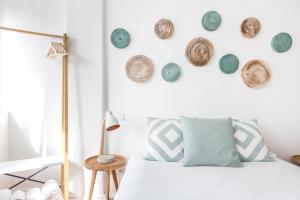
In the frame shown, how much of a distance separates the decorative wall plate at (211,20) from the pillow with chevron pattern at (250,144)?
1.05m

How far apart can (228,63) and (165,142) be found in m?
1.13

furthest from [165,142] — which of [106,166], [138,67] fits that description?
[138,67]

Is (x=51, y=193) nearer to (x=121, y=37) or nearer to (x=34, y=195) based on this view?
(x=34, y=195)

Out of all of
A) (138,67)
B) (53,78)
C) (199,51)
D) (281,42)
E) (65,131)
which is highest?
(281,42)

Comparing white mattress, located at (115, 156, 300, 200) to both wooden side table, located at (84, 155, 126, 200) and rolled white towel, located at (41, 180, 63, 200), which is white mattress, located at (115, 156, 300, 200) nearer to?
wooden side table, located at (84, 155, 126, 200)

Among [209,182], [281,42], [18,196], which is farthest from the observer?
[281,42]

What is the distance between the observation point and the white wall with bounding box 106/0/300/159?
258 cm

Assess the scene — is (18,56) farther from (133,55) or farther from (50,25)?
(133,55)

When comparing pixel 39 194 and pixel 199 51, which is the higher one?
pixel 199 51

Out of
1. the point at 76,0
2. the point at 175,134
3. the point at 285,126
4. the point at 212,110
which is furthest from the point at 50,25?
the point at 285,126

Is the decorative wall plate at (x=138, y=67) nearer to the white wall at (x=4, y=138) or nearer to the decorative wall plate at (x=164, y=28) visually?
the decorative wall plate at (x=164, y=28)

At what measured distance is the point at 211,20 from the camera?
2555 millimetres

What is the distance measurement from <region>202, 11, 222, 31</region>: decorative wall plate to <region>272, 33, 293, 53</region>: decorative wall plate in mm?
647

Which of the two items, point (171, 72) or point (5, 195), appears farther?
point (171, 72)
